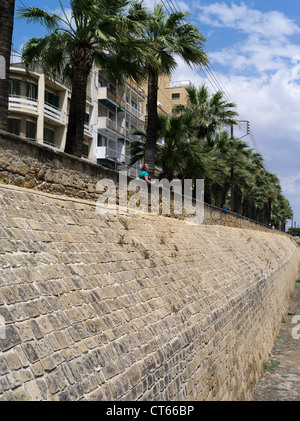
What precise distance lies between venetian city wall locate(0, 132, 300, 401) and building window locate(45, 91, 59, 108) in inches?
729

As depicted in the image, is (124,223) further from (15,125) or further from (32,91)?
(32,91)

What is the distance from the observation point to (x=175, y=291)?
26.4ft

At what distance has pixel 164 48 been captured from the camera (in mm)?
17125

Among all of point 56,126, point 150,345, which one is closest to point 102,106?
point 56,126

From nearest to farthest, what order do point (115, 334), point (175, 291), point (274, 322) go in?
point (115, 334) < point (175, 291) < point (274, 322)

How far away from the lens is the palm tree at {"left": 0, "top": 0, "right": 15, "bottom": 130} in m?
9.33

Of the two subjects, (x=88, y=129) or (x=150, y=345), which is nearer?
(x=150, y=345)

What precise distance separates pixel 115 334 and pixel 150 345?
789 mm

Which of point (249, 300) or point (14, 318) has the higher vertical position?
point (14, 318)

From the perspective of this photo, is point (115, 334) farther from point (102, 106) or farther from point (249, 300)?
point (102, 106)

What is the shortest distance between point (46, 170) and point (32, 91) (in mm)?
18751

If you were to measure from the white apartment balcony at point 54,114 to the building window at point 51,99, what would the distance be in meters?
0.29

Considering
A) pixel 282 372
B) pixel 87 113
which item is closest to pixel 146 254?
pixel 282 372

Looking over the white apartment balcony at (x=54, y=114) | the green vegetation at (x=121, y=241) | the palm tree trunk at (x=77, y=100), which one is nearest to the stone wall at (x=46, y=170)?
the green vegetation at (x=121, y=241)
